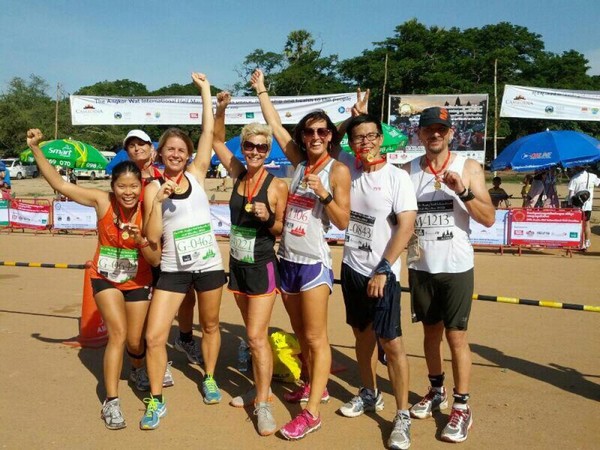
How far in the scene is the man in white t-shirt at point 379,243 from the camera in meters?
3.37

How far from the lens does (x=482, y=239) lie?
38.0ft

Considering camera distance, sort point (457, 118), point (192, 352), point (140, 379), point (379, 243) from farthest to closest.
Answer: point (457, 118) → point (192, 352) → point (140, 379) → point (379, 243)

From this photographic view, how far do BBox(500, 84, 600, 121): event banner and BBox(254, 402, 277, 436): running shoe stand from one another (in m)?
13.8

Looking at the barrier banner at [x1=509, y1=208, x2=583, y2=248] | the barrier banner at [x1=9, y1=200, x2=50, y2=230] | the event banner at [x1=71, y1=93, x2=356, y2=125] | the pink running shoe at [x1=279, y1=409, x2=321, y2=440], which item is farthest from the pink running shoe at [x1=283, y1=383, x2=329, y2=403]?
the barrier banner at [x1=9, y1=200, x2=50, y2=230]

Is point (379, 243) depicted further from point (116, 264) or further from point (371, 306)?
point (116, 264)

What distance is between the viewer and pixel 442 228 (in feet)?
11.6

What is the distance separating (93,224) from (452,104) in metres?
12.3

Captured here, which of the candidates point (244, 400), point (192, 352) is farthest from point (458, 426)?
point (192, 352)

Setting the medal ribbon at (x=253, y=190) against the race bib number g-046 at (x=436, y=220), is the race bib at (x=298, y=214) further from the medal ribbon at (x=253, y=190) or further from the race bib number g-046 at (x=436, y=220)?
the race bib number g-046 at (x=436, y=220)

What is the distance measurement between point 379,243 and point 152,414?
1929mm

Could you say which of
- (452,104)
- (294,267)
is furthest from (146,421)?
(452,104)

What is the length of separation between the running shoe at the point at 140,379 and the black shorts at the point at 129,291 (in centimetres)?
86

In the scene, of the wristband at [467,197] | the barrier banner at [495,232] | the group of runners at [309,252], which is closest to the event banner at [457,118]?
the barrier banner at [495,232]

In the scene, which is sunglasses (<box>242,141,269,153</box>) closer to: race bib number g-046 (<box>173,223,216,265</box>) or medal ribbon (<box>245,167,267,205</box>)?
medal ribbon (<box>245,167,267,205</box>)
